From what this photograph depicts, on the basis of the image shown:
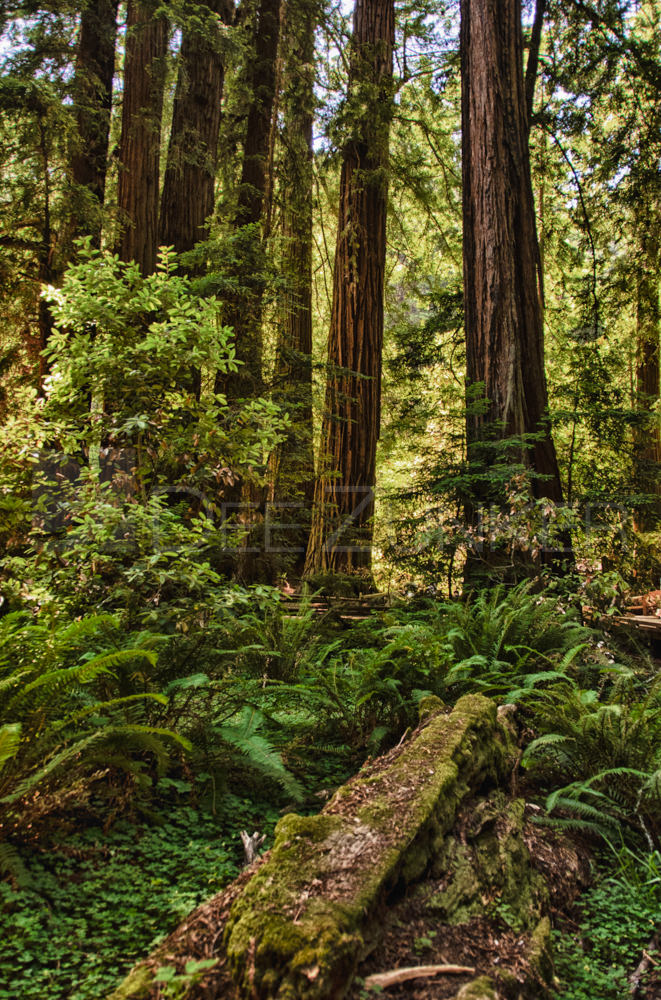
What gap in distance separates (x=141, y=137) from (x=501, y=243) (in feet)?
13.8

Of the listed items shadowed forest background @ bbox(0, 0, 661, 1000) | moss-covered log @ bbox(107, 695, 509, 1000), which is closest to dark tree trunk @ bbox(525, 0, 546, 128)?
shadowed forest background @ bbox(0, 0, 661, 1000)

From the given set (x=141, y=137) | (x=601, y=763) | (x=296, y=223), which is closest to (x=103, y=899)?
(x=601, y=763)

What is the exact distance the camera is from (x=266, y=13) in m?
8.34

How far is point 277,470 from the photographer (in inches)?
267

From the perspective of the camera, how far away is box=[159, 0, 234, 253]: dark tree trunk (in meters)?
6.33

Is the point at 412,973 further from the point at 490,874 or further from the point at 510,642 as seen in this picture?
the point at 510,642

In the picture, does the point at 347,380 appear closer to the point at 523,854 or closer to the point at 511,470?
the point at 511,470

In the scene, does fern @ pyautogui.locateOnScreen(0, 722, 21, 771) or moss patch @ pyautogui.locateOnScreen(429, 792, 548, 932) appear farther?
fern @ pyautogui.locateOnScreen(0, 722, 21, 771)

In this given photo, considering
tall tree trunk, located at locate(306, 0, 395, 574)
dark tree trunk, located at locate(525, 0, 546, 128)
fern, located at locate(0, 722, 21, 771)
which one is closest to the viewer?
fern, located at locate(0, 722, 21, 771)

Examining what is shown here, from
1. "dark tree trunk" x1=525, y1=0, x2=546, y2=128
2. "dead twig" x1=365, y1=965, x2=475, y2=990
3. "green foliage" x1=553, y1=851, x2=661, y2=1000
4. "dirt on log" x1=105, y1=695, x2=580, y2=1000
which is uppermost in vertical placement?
"dark tree trunk" x1=525, y1=0, x2=546, y2=128

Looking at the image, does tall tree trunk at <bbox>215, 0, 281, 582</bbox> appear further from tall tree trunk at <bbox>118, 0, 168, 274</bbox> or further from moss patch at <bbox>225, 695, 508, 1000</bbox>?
moss patch at <bbox>225, 695, 508, 1000</bbox>

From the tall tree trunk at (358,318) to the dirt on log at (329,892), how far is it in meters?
5.35

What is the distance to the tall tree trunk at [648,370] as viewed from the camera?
21.9 feet

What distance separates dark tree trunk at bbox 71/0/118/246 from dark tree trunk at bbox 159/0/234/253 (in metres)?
0.75
